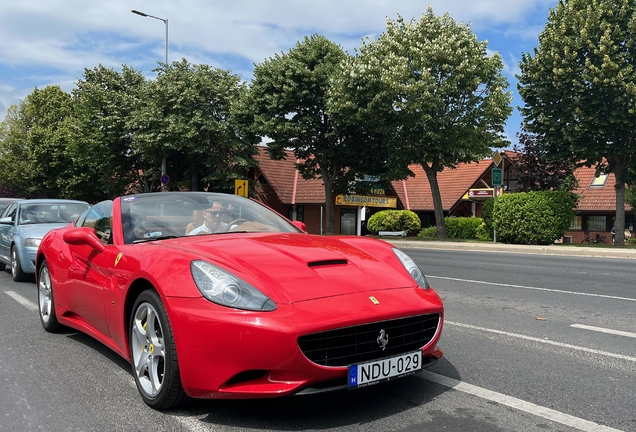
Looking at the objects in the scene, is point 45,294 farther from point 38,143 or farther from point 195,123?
point 38,143

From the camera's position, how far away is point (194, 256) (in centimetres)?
351

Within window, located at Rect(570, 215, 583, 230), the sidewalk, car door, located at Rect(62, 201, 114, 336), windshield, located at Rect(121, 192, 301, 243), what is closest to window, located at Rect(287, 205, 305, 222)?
window, located at Rect(570, 215, 583, 230)

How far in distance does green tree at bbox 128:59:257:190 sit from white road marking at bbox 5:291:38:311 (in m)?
21.2

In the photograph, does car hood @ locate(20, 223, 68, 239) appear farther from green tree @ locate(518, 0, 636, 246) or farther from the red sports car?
green tree @ locate(518, 0, 636, 246)

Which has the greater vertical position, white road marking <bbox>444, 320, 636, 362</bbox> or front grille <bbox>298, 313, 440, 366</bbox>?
front grille <bbox>298, 313, 440, 366</bbox>

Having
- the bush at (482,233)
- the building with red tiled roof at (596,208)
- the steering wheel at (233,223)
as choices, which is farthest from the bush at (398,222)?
the steering wheel at (233,223)

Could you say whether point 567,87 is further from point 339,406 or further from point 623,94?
point 339,406

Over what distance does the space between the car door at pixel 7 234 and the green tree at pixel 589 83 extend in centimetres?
2044

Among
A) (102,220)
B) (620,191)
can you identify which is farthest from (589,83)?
(102,220)

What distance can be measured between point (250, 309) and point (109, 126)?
110ft

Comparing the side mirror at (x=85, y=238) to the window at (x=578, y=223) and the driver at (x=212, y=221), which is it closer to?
the driver at (x=212, y=221)

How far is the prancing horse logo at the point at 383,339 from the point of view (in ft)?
10.7

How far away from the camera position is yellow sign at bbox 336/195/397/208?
43797 millimetres

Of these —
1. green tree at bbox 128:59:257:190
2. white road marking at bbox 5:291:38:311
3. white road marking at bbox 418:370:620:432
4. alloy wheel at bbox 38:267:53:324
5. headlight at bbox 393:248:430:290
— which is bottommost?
white road marking at bbox 5:291:38:311
